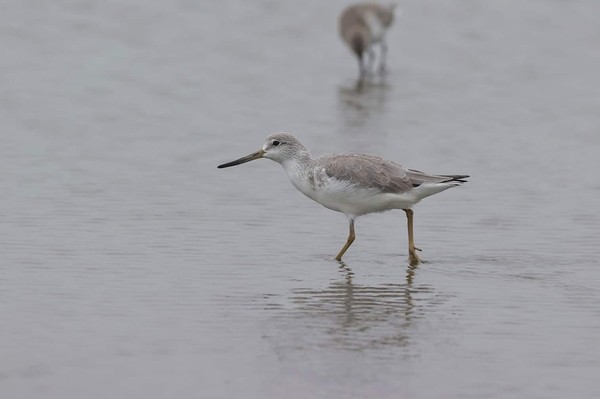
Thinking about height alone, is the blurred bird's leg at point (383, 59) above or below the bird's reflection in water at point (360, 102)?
above

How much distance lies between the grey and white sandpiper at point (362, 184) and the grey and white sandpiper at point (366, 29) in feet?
33.2

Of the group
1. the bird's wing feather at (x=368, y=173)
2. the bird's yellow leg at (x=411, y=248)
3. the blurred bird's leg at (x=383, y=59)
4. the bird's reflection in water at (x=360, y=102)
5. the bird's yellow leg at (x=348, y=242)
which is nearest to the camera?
the bird's yellow leg at (x=411, y=248)

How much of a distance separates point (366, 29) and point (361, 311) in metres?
13.4

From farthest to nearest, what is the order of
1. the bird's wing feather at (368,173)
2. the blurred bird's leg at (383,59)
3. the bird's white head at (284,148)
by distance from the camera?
the blurred bird's leg at (383,59)
the bird's white head at (284,148)
the bird's wing feather at (368,173)

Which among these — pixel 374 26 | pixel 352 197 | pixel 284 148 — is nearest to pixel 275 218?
pixel 284 148

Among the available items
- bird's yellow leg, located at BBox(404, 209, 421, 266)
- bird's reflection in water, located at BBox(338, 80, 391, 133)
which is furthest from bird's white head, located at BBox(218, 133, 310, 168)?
bird's reflection in water, located at BBox(338, 80, 391, 133)

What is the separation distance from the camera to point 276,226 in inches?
441

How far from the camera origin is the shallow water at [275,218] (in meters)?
7.20

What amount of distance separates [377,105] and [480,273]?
838 centimetres

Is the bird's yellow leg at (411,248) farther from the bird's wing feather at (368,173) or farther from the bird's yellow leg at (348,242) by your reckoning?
the bird's yellow leg at (348,242)

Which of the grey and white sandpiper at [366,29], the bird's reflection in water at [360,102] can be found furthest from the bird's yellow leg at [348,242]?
the grey and white sandpiper at [366,29]

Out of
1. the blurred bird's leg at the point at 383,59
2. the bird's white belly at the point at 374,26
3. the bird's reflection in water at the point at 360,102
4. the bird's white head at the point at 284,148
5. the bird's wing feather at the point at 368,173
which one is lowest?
the bird's wing feather at the point at 368,173

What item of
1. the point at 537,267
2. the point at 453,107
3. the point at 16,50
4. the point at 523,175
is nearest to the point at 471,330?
the point at 537,267

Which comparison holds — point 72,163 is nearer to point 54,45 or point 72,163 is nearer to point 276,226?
point 276,226
